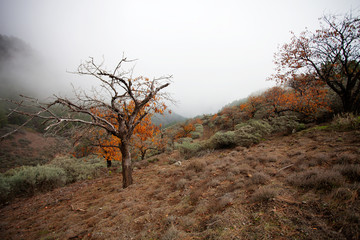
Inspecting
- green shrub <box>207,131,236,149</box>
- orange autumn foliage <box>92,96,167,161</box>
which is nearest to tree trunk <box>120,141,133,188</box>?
orange autumn foliage <box>92,96,167,161</box>

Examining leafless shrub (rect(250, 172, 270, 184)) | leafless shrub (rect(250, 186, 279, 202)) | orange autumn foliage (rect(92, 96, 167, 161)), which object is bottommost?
leafless shrub (rect(250, 172, 270, 184))

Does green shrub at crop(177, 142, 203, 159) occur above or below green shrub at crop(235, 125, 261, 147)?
below

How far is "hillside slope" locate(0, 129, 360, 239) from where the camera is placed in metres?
2.00

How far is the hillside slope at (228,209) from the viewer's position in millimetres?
2000

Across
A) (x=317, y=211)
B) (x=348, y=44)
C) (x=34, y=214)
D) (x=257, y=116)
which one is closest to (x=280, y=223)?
(x=317, y=211)

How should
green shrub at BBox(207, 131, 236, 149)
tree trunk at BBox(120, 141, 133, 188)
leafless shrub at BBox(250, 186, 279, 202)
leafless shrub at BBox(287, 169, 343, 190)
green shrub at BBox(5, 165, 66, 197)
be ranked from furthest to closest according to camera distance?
green shrub at BBox(207, 131, 236, 149) → green shrub at BBox(5, 165, 66, 197) → tree trunk at BBox(120, 141, 133, 188) → leafless shrub at BBox(250, 186, 279, 202) → leafless shrub at BBox(287, 169, 343, 190)

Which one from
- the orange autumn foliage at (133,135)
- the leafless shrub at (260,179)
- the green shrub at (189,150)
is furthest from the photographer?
the green shrub at (189,150)

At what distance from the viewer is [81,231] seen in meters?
3.24

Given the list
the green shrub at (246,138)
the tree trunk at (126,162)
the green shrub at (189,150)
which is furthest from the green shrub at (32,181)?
the green shrub at (246,138)

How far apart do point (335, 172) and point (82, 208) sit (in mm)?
7414

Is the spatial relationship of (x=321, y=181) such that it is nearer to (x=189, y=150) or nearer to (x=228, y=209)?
(x=228, y=209)

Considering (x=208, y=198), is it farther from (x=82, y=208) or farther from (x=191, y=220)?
(x=82, y=208)

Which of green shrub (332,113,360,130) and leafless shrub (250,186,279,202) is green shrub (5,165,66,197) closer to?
leafless shrub (250,186,279,202)

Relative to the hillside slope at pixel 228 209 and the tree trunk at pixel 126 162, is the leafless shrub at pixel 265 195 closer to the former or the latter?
the hillside slope at pixel 228 209
